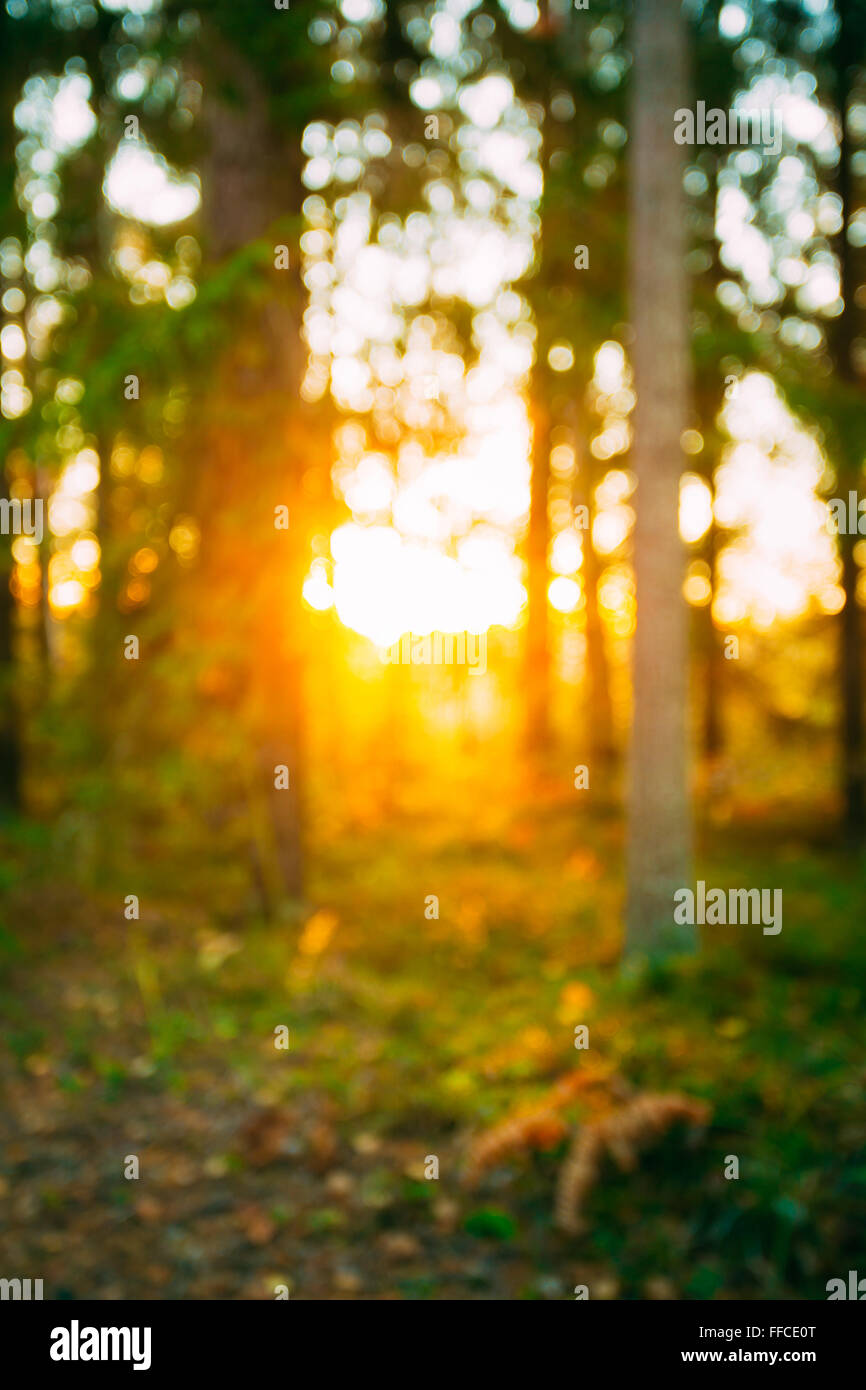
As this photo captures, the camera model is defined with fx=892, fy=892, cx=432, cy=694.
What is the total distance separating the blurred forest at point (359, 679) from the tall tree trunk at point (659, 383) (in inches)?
1.2

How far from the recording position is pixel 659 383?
6.65m

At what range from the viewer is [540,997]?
22.4 feet

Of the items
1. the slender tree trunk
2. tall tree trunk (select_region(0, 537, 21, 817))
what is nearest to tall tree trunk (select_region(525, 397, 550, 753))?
the slender tree trunk

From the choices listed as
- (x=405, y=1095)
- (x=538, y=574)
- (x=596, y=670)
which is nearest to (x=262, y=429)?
(x=405, y=1095)

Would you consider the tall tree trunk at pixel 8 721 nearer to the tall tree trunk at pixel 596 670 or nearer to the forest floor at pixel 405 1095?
the forest floor at pixel 405 1095

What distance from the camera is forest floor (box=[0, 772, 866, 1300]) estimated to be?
421 cm

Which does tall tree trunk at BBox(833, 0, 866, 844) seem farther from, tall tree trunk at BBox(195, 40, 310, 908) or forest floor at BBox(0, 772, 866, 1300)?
tall tree trunk at BBox(195, 40, 310, 908)

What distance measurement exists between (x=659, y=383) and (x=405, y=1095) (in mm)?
Answer: 5260

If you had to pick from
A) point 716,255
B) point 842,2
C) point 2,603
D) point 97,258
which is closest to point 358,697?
point 2,603

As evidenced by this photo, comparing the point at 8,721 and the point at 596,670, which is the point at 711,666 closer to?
the point at 596,670

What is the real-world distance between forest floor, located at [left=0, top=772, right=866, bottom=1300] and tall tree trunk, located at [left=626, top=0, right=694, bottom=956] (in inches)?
49.5

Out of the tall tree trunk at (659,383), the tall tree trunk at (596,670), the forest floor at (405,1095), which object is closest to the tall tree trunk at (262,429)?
the forest floor at (405,1095)

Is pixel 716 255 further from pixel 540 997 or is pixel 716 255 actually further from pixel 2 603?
pixel 2 603

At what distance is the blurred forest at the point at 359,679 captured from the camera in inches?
181
